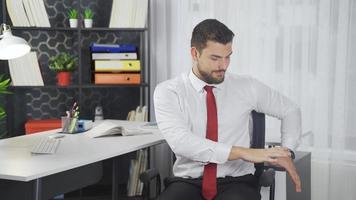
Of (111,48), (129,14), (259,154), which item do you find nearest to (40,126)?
(111,48)

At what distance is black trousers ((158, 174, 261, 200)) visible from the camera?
2248 mm

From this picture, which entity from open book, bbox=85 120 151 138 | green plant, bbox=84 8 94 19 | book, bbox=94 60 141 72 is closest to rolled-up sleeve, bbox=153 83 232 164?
open book, bbox=85 120 151 138

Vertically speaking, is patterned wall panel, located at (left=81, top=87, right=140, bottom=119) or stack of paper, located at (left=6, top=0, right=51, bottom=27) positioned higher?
stack of paper, located at (left=6, top=0, right=51, bottom=27)

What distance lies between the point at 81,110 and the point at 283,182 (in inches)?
71.3

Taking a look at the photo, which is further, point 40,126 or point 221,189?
point 40,126

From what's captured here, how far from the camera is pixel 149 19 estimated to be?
3924 millimetres

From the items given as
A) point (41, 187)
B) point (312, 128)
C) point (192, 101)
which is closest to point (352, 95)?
point (312, 128)

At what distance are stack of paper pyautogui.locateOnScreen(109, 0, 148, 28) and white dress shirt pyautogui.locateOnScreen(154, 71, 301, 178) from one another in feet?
4.69

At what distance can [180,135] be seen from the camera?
2277mm

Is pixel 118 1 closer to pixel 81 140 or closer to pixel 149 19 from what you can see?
pixel 149 19

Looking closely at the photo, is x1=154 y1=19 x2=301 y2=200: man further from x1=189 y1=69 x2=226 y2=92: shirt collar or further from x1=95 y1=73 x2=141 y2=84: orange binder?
x1=95 y1=73 x2=141 y2=84: orange binder

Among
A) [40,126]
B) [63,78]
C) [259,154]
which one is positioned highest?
[63,78]

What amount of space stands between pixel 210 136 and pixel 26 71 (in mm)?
1980

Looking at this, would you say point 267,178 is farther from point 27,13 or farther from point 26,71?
point 27,13
